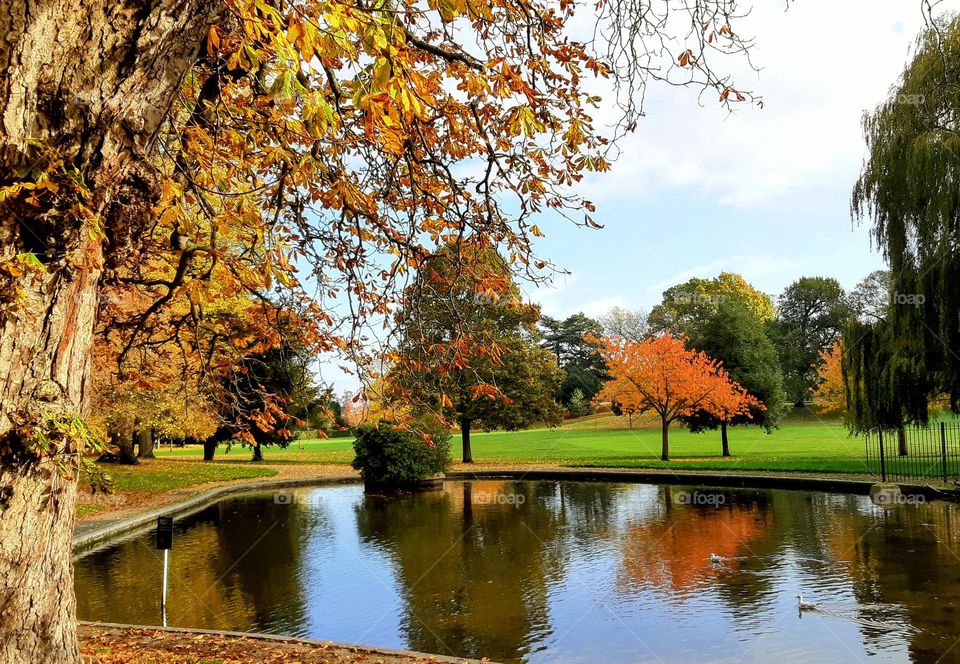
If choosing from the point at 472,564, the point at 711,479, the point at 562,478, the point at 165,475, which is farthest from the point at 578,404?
the point at 472,564

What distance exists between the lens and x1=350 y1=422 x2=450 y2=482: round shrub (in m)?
23.5

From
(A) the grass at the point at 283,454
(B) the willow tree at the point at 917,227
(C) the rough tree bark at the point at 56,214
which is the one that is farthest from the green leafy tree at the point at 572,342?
(C) the rough tree bark at the point at 56,214

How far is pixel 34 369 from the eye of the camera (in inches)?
122

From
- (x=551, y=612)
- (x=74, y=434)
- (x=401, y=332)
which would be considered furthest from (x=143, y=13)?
(x=551, y=612)

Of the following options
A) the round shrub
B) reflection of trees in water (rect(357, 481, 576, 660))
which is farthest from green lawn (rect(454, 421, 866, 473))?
reflection of trees in water (rect(357, 481, 576, 660))

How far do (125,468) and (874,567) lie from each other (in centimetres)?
2574

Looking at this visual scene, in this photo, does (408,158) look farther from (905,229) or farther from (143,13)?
(905,229)

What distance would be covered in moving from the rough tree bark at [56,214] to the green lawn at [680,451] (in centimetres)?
2260

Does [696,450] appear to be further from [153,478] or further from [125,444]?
[125,444]

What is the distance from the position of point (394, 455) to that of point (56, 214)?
21.0m

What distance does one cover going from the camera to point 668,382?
29031mm

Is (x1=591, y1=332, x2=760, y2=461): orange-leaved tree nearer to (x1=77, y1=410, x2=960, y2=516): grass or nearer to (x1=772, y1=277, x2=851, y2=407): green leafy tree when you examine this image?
(x1=77, y1=410, x2=960, y2=516): grass

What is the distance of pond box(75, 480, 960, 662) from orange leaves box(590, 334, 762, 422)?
11.4 meters

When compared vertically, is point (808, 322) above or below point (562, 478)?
above
